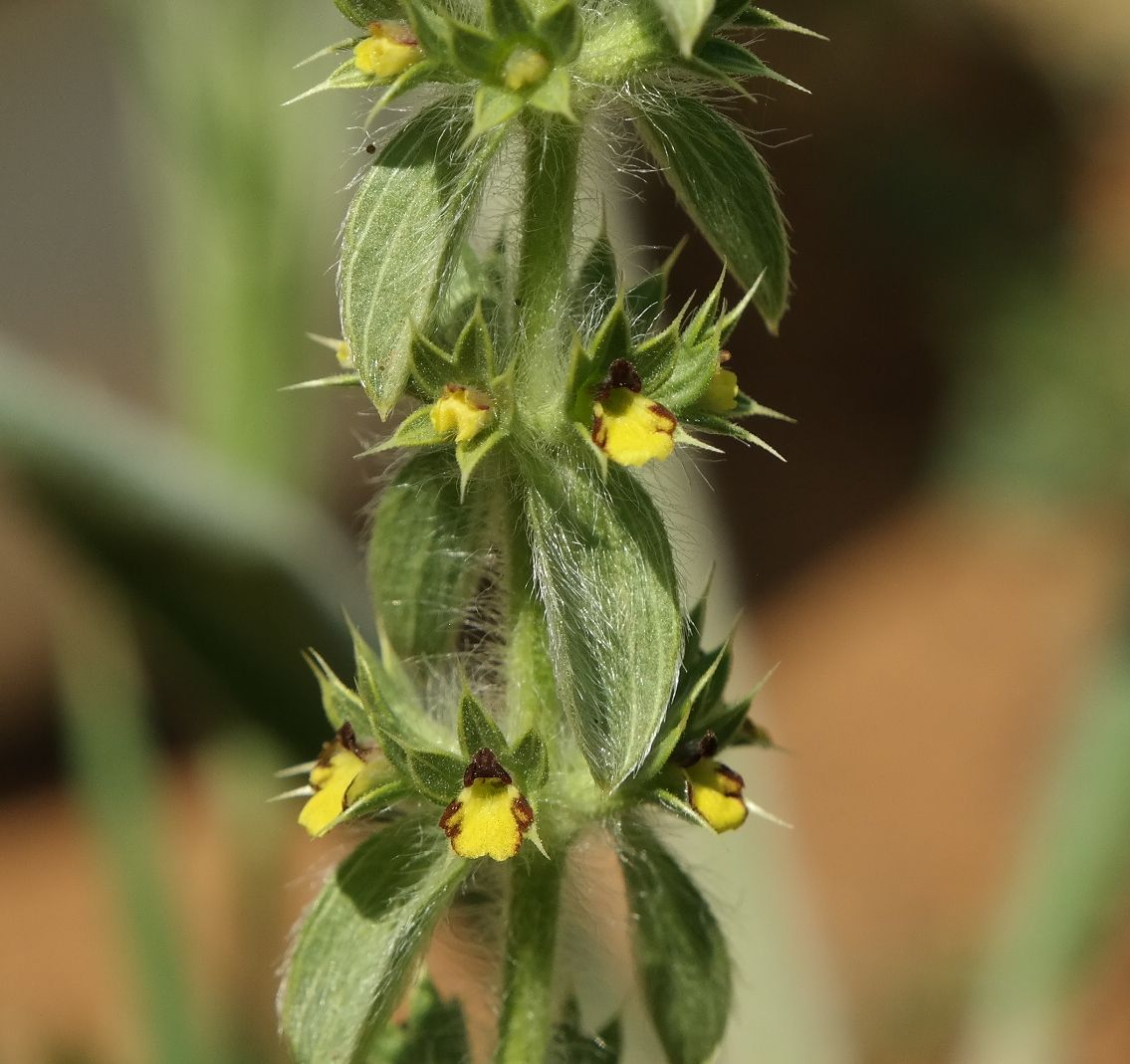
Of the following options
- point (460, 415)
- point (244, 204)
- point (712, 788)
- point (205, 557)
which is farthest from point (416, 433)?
point (244, 204)

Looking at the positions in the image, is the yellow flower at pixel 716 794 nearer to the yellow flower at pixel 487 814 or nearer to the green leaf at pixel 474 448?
the yellow flower at pixel 487 814

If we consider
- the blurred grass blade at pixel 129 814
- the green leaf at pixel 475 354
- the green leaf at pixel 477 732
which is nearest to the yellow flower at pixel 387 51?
the green leaf at pixel 475 354

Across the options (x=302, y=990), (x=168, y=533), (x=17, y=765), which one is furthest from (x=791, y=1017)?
(x=17, y=765)

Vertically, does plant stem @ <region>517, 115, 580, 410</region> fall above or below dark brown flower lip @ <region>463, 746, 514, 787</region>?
above

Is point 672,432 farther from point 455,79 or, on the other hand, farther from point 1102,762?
point 1102,762

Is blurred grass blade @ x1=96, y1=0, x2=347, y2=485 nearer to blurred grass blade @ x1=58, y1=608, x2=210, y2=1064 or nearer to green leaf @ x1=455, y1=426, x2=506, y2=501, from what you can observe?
blurred grass blade @ x1=58, y1=608, x2=210, y2=1064

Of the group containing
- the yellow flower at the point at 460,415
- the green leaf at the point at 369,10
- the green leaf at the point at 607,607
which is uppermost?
the green leaf at the point at 369,10

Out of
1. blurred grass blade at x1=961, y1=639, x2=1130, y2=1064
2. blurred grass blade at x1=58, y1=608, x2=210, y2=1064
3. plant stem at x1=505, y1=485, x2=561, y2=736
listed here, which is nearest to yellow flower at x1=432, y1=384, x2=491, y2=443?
plant stem at x1=505, y1=485, x2=561, y2=736
